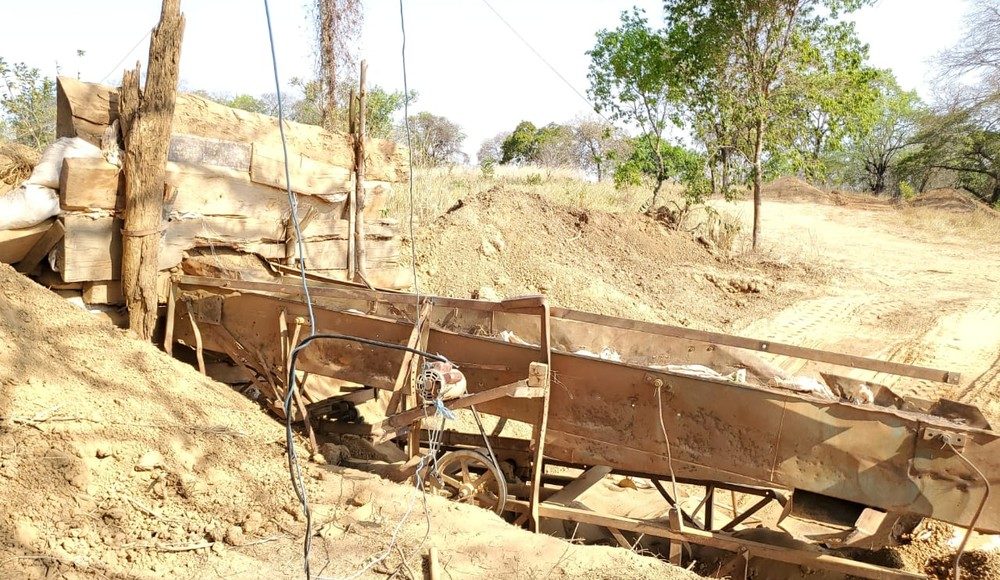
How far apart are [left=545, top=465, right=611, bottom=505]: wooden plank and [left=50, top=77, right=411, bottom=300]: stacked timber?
11.5 feet

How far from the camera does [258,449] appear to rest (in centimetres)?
487

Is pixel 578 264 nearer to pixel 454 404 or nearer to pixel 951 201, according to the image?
pixel 454 404

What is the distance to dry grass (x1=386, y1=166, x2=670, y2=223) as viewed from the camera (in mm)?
12578

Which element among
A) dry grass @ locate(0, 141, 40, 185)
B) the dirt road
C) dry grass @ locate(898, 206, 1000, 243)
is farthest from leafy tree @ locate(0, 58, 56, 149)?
dry grass @ locate(898, 206, 1000, 243)

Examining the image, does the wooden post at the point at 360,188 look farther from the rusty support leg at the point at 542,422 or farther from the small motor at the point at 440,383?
the rusty support leg at the point at 542,422

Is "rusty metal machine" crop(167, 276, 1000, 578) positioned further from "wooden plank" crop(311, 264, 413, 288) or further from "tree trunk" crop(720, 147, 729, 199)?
"tree trunk" crop(720, 147, 729, 199)

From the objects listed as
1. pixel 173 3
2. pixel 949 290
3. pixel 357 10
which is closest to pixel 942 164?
pixel 949 290

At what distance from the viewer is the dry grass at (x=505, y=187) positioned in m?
12.6

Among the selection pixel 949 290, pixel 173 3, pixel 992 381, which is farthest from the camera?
pixel 949 290

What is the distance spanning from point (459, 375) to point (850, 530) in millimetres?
2332

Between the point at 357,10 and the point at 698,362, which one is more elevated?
the point at 357,10

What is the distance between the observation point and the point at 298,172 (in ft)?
24.2

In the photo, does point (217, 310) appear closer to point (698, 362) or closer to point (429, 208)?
point (698, 362)

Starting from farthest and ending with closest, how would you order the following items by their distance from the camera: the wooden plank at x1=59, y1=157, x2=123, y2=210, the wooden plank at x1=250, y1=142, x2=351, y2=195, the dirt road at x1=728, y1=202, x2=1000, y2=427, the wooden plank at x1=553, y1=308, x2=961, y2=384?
Answer: the dirt road at x1=728, y1=202, x2=1000, y2=427 → the wooden plank at x1=250, y1=142, x2=351, y2=195 → the wooden plank at x1=59, y1=157, x2=123, y2=210 → the wooden plank at x1=553, y1=308, x2=961, y2=384
